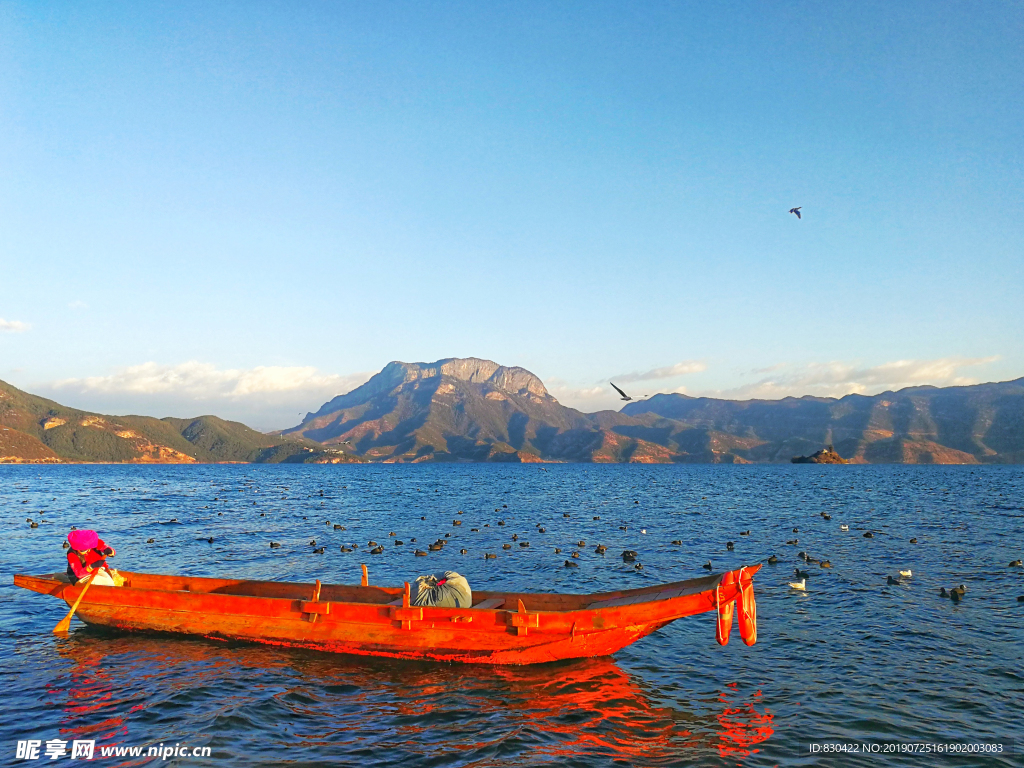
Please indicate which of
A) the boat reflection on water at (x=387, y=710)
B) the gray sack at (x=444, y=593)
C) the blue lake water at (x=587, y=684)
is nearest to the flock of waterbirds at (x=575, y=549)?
the blue lake water at (x=587, y=684)

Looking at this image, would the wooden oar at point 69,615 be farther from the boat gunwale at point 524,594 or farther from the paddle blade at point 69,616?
the boat gunwale at point 524,594

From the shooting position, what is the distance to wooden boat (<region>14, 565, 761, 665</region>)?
1608 centimetres

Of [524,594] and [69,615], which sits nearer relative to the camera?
[69,615]

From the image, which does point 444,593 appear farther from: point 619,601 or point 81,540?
point 81,540

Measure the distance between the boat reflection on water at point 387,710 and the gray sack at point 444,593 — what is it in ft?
5.69

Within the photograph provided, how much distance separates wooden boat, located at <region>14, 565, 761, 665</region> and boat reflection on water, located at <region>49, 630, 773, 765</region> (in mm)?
528

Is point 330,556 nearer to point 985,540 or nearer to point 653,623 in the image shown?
point 653,623

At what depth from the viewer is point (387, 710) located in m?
14.6

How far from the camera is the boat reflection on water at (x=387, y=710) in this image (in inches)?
505

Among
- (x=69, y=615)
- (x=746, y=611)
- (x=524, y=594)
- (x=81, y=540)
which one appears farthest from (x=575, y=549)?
(x=69, y=615)

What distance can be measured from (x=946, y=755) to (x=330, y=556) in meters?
31.3

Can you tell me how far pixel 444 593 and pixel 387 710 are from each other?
12.6 ft

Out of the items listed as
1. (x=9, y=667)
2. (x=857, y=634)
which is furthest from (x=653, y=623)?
(x=9, y=667)

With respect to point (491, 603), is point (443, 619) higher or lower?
higher
